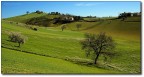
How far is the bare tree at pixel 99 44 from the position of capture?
24.4 metres

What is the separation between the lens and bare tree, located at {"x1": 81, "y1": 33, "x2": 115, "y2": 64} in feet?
80.0

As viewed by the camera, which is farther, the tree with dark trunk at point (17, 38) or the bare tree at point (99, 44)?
the tree with dark trunk at point (17, 38)

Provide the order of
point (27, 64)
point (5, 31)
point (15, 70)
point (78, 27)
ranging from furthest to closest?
point (78, 27) < point (5, 31) < point (27, 64) < point (15, 70)

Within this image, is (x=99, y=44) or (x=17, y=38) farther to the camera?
(x=17, y=38)

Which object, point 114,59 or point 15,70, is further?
point 114,59

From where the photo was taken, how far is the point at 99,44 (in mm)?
24891

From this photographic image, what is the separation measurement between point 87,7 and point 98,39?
7.08 metres

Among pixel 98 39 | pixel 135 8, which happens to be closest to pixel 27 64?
pixel 135 8

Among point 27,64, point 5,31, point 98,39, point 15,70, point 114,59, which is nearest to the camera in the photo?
point 15,70

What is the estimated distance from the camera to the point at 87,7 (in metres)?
17.8

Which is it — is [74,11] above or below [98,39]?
above

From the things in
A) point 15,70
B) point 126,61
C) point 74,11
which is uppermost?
point 74,11

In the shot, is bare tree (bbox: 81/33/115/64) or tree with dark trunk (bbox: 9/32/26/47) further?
tree with dark trunk (bbox: 9/32/26/47)

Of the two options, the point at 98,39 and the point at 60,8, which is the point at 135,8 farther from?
the point at 98,39
